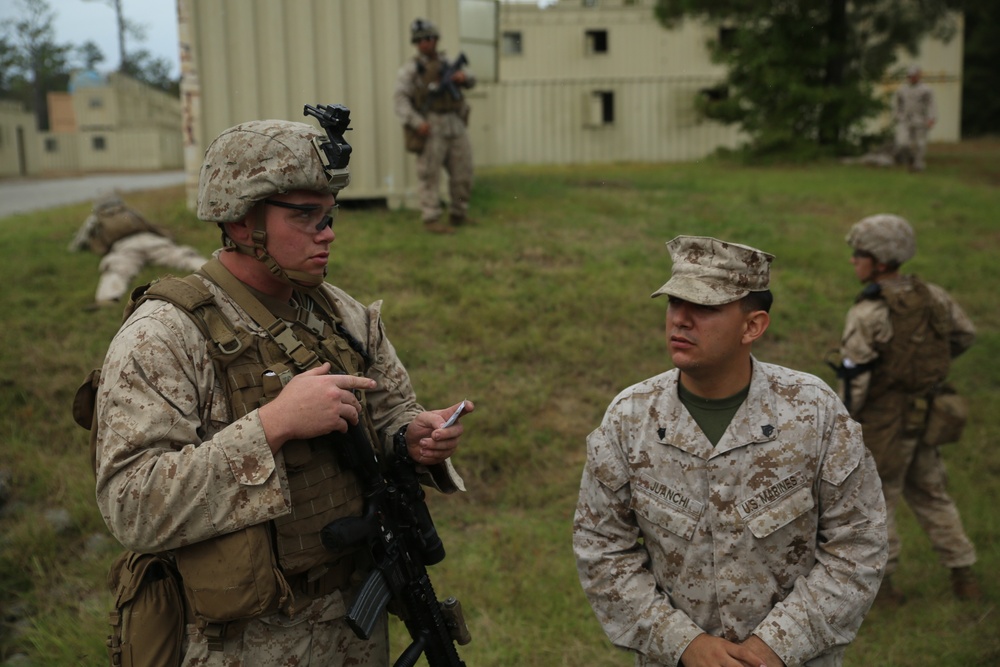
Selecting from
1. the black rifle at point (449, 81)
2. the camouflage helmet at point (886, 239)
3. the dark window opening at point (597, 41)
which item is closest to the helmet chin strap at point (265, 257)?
the camouflage helmet at point (886, 239)

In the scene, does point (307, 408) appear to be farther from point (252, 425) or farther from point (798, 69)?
point (798, 69)

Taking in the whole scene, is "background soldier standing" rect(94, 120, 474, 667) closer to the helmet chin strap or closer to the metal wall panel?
the helmet chin strap

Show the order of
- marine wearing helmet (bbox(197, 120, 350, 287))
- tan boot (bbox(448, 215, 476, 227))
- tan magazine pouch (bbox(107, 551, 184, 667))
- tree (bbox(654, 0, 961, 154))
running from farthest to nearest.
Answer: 1. tree (bbox(654, 0, 961, 154))
2. tan boot (bbox(448, 215, 476, 227))
3. marine wearing helmet (bbox(197, 120, 350, 287))
4. tan magazine pouch (bbox(107, 551, 184, 667))

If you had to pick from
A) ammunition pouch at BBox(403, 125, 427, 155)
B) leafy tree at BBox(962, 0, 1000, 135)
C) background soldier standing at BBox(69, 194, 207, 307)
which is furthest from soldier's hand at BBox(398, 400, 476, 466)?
leafy tree at BBox(962, 0, 1000, 135)

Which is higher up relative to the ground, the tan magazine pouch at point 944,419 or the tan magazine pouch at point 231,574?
the tan magazine pouch at point 231,574

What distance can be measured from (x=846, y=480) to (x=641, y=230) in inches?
304

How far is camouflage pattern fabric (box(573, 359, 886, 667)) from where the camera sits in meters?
2.50

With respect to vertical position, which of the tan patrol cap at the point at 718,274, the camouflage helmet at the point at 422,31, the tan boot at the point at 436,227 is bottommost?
the tan boot at the point at 436,227

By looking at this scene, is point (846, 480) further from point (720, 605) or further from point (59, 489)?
point (59, 489)

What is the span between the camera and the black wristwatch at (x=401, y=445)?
8.92ft

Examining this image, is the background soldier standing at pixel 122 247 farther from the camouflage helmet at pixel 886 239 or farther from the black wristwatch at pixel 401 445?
the black wristwatch at pixel 401 445

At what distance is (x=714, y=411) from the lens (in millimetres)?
2639

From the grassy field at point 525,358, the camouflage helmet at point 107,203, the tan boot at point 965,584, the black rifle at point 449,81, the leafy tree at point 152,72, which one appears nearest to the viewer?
the grassy field at point 525,358

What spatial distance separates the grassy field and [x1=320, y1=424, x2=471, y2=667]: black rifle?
1667 millimetres
